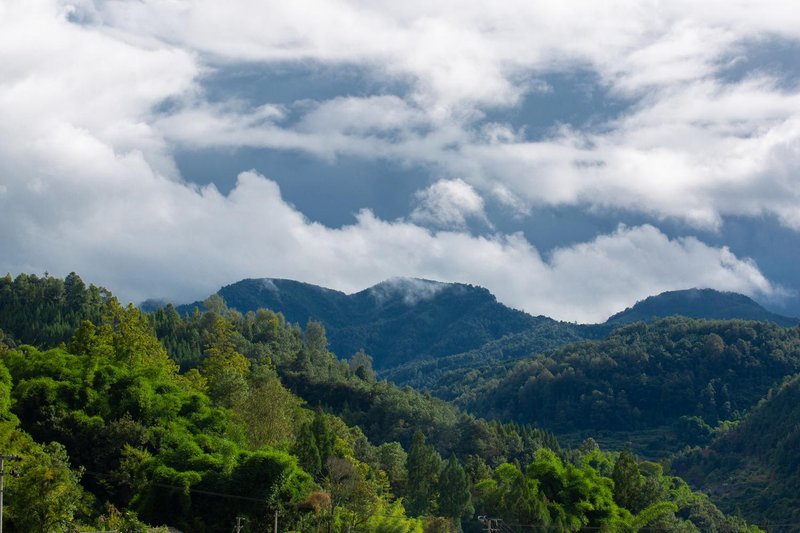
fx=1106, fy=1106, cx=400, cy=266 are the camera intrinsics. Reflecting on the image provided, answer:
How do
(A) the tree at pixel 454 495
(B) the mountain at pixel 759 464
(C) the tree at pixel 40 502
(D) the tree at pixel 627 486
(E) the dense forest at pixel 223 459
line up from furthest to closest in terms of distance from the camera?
1. (B) the mountain at pixel 759 464
2. (D) the tree at pixel 627 486
3. (A) the tree at pixel 454 495
4. (E) the dense forest at pixel 223 459
5. (C) the tree at pixel 40 502

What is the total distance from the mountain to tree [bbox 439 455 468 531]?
5030cm

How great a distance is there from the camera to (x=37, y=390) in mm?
69938

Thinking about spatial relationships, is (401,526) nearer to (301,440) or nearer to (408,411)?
(301,440)

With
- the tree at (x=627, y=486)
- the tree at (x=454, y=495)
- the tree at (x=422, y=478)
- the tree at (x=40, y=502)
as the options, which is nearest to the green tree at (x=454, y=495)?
the tree at (x=454, y=495)

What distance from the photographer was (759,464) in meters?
152

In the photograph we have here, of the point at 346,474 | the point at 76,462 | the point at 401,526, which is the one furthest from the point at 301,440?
the point at 76,462

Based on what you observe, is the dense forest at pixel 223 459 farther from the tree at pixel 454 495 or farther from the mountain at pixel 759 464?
the mountain at pixel 759 464

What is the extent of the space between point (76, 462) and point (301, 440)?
15836 millimetres

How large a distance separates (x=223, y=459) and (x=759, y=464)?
104 meters

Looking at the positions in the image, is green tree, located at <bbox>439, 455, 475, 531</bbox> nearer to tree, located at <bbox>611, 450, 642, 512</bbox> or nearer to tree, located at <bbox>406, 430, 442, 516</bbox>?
tree, located at <bbox>406, 430, 442, 516</bbox>

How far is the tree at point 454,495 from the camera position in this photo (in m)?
89.1

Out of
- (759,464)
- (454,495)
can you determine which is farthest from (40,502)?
(759,464)

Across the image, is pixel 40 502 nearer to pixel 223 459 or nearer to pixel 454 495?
pixel 223 459

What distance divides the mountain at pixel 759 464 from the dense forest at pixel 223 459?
16041 millimetres
